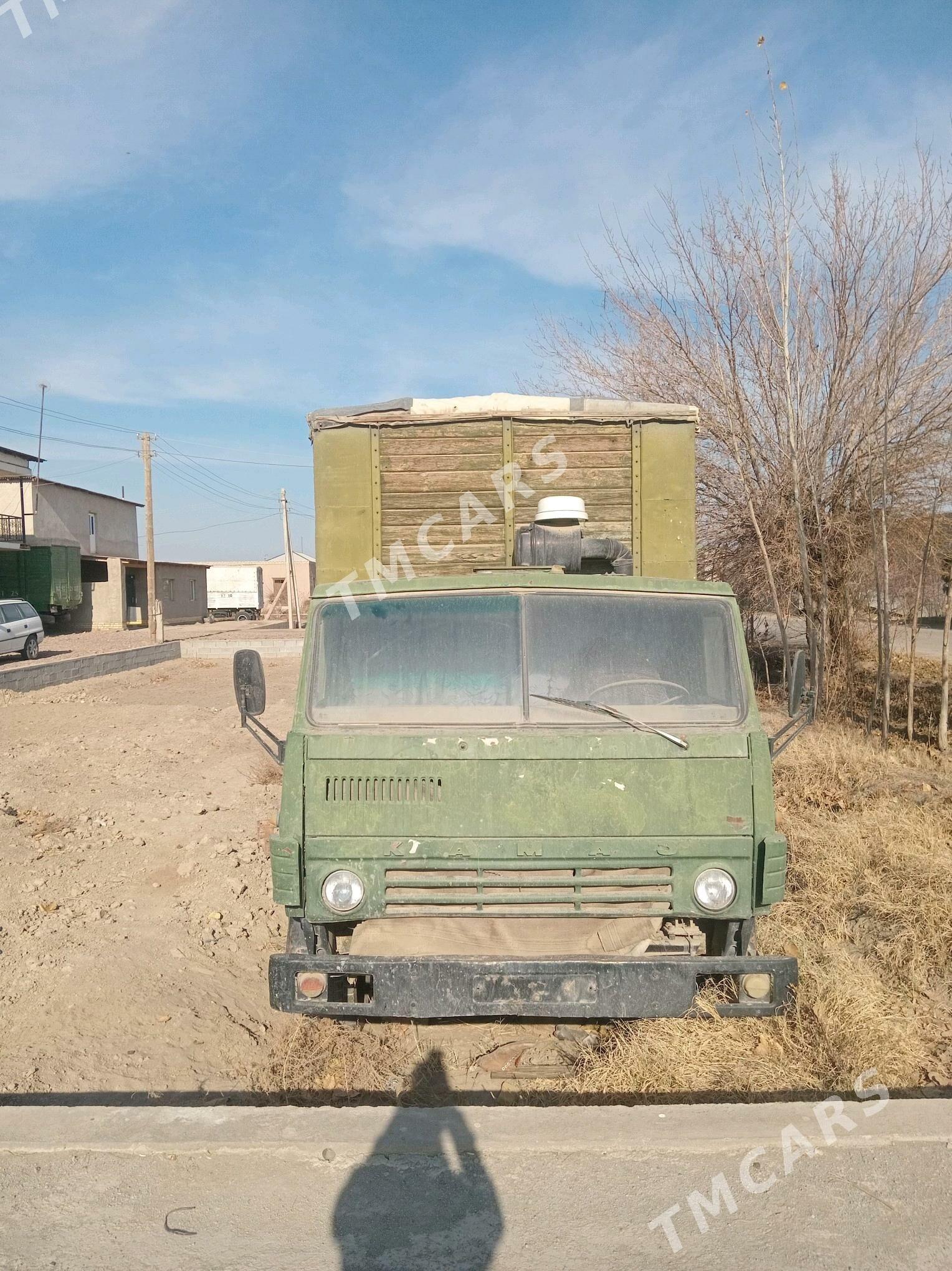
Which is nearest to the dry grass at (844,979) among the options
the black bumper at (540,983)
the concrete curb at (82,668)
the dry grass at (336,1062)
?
the black bumper at (540,983)

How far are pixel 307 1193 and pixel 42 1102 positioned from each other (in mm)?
1464

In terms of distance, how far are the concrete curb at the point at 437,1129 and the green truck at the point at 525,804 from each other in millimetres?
352

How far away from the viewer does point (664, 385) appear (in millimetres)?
12656

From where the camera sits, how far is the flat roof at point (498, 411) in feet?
16.7

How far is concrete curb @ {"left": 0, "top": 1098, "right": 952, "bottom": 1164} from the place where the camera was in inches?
110

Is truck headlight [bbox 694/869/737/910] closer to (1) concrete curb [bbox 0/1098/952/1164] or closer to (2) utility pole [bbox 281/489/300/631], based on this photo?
(1) concrete curb [bbox 0/1098/952/1164]

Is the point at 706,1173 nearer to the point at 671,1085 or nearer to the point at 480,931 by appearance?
the point at 671,1085

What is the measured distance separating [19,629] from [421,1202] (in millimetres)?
20697

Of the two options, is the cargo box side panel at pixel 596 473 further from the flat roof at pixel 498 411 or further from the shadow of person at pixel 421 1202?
the shadow of person at pixel 421 1202

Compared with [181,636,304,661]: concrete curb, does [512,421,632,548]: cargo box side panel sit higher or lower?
higher

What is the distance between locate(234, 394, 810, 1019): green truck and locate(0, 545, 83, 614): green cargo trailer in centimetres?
3132
